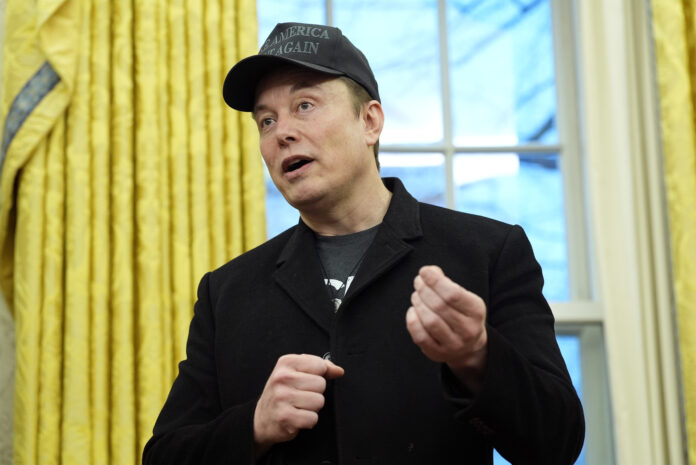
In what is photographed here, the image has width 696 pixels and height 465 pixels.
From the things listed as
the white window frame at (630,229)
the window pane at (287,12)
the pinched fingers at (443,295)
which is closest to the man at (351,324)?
the pinched fingers at (443,295)

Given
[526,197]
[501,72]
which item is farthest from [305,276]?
[501,72]

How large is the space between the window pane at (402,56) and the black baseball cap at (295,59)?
1.45 meters

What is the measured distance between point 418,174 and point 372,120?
1366mm

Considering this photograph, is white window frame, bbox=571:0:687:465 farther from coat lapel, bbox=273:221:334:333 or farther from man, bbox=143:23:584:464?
coat lapel, bbox=273:221:334:333

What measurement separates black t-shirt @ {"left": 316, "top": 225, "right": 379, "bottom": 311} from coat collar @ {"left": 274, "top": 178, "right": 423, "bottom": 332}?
0.02 m

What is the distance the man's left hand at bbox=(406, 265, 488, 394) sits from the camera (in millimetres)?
1226

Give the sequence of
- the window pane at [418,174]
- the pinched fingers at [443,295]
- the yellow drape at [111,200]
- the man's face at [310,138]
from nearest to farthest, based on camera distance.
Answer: the pinched fingers at [443,295]
the man's face at [310,138]
the yellow drape at [111,200]
the window pane at [418,174]

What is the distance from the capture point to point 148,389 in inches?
103

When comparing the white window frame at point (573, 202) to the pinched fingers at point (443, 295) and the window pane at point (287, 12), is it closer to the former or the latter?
the window pane at point (287, 12)

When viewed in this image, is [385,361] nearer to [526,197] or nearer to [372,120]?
[372,120]

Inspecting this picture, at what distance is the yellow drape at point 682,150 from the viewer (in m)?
2.79

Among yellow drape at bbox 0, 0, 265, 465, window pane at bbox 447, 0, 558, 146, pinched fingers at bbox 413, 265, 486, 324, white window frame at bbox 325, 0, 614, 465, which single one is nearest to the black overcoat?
pinched fingers at bbox 413, 265, 486, 324

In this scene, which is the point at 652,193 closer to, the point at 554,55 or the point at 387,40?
the point at 554,55

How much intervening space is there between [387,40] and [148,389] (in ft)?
4.62
